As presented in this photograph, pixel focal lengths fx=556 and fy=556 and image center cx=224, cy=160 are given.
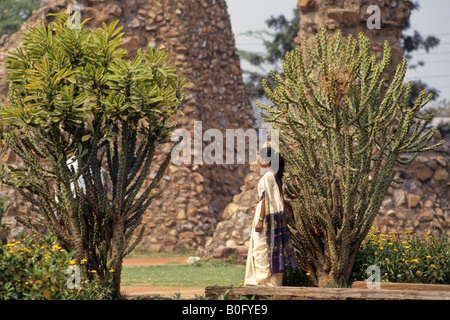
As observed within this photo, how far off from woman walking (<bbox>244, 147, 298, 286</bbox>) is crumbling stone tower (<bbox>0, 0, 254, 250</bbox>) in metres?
7.26

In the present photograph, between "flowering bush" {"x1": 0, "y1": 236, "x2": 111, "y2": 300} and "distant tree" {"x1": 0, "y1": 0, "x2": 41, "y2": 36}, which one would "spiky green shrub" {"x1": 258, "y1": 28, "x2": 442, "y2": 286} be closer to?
"flowering bush" {"x1": 0, "y1": 236, "x2": 111, "y2": 300}

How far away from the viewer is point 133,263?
12.0 metres

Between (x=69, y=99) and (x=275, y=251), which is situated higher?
(x=69, y=99)

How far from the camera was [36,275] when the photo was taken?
5.00m

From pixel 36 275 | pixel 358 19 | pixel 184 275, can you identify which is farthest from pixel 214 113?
pixel 36 275

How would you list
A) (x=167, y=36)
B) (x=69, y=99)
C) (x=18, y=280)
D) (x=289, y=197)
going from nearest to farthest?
(x=18, y=280), (x=69, y=99), (x=289, y=197), (x=167, y=36)

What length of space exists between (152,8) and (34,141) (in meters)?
8.86

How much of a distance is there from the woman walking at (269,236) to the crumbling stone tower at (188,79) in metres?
7.26

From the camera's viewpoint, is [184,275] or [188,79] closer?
[184,275]

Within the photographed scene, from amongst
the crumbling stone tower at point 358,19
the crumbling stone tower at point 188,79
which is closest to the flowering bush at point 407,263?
the crumbling stone tower at point 358,19

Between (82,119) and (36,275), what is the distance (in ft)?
5.87

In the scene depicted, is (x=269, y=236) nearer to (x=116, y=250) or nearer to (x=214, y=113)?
(x=116, y=250)
